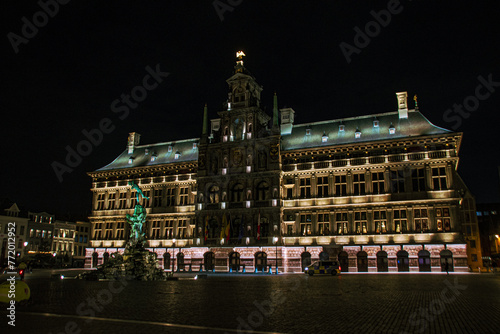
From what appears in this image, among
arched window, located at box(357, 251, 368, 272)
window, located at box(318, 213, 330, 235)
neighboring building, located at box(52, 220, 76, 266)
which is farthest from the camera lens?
neighboring building, located at box(52, 220, 76, 266)

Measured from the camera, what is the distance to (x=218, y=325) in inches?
456

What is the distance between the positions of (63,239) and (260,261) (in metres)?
61.9

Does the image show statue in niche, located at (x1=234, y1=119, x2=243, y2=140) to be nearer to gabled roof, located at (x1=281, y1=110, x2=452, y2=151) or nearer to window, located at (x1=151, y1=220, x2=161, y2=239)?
gabled roof, located at (x1=281, y1=110, x2=452, y2=151)

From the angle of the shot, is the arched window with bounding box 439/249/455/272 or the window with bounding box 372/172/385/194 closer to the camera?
the arched window with bounding box 439/249/455/272

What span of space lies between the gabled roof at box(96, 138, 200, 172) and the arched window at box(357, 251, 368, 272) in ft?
92.5

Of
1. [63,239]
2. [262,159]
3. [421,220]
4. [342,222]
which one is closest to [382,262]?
[342,222]

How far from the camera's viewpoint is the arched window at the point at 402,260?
48.1 metres

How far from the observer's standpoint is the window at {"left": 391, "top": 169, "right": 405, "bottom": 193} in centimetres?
4988

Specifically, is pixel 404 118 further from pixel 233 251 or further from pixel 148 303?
pixel 148 303

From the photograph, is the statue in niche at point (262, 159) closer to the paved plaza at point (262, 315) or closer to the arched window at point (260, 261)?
the arched window at point (260, 261)

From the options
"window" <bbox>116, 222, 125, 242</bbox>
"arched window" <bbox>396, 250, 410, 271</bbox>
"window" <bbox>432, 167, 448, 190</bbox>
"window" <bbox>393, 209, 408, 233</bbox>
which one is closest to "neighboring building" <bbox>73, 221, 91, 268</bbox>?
"window" <bbox>116, 222, 125, 242</bbox>

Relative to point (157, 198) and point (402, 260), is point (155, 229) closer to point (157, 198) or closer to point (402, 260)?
point (157, 198)

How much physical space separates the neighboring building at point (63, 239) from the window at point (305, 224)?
6170 cm

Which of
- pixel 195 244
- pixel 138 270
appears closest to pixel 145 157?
pixel 195 244
